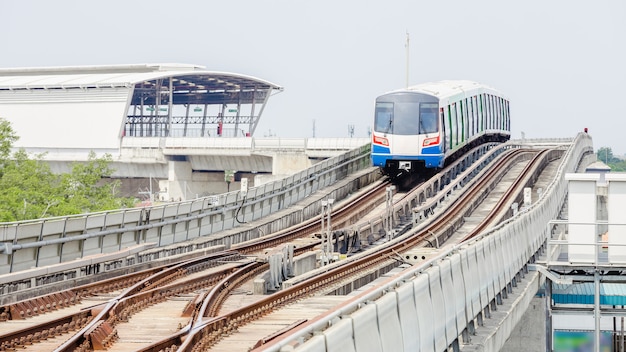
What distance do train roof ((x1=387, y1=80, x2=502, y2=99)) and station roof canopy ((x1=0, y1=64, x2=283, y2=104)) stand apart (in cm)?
3428

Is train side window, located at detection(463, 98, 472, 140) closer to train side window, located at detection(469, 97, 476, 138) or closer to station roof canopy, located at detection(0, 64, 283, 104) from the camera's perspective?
train side window, located at detection(469, 97, 476, 138)

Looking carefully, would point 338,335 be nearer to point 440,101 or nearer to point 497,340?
point 497,340

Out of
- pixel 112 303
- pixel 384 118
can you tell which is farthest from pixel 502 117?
pixel 112 303

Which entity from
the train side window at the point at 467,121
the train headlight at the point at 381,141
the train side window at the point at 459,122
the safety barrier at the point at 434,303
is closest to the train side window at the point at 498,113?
the train side window at the point at 467,121

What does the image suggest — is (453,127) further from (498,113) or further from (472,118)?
(498,113)

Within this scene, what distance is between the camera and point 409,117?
4506 cm

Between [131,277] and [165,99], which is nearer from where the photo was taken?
[131,277]

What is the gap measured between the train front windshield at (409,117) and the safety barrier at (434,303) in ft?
66.7

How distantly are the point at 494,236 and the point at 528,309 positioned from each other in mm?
4491

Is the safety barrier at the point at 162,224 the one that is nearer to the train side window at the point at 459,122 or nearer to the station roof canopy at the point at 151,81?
the train side window at the point at 459,122

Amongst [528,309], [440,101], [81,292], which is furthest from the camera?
[440,101]

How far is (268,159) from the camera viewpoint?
7450cm

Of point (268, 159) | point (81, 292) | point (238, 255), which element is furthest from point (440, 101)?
point (268, 159)

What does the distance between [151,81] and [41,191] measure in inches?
1159
